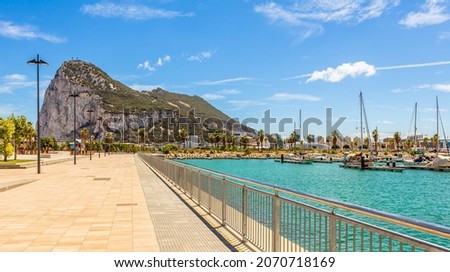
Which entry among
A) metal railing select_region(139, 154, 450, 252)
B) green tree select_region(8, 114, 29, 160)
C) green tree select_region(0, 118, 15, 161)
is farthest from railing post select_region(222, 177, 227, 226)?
green tree select_region(8, 114, 29, 160)

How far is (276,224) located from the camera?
275 inches

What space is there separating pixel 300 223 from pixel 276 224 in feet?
2.64

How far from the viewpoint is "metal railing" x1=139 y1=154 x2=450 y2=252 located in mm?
4043

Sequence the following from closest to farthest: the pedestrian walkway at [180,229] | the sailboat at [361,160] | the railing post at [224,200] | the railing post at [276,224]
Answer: the railing post at [276,224], the pedestrian walkway at [180,229], the railing post at [224,200], the sailboat at [361,160]

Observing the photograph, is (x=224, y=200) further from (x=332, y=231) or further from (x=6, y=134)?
(x=6, y=134)

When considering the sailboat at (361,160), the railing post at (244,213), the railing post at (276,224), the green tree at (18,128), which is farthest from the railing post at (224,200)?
the sailboat at (361,160)

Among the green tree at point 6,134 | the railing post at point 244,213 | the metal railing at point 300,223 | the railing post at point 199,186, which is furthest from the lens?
the green tree at point 6,134

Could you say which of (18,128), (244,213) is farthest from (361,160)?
(244,213)

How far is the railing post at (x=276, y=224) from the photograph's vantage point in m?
6.92

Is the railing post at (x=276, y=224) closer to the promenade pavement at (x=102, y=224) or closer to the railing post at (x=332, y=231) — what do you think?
the promenade pavement at (x=102, y=224)

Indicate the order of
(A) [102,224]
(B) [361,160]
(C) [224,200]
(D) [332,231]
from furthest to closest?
(B) [361,160] < (A) [102,224] < (C) [224,200] < (D) [332,231]
